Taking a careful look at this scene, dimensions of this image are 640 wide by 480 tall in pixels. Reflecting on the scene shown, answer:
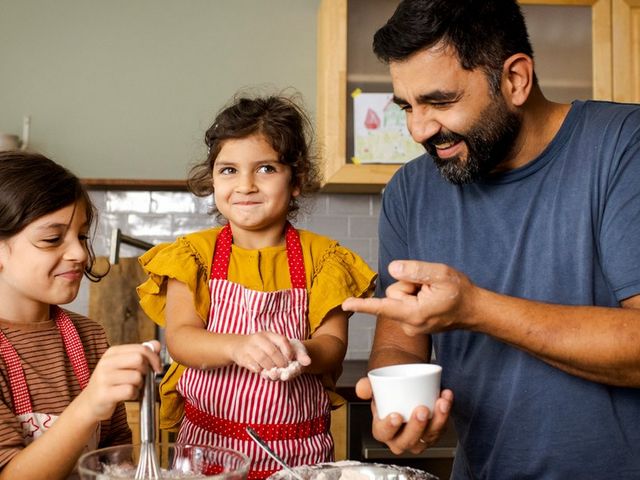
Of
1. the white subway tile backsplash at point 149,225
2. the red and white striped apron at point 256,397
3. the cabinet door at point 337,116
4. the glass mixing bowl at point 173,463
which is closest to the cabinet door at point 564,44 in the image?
the cabinet door at point 337,116

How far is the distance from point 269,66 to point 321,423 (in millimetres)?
2050

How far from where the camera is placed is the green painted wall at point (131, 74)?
325 cm

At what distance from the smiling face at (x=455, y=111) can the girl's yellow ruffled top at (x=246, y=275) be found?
36 centimetres

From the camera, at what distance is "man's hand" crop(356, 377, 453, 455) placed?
119cm

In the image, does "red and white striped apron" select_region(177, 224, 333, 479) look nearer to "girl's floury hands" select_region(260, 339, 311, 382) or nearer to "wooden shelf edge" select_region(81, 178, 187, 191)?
"girl's floury hands" select_region(260, 339, 311, 382)

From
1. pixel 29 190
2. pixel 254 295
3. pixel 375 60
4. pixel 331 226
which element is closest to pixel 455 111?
pixel 254 295

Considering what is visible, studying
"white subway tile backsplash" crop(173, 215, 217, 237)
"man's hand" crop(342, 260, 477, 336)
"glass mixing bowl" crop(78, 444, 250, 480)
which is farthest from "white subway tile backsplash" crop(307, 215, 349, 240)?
"glass mixing bowl" crop(78, 444, 250, 480)

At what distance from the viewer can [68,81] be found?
327cm

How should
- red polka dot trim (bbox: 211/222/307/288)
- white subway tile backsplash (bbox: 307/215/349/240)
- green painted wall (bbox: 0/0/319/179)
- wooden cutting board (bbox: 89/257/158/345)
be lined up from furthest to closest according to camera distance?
white subway tile backsplash (bbox: 307/215/349/240) → green painted wall (bbox: 0/0/319/179) → wooden cutting board (bbox: 89/257/158/345) → red polka dot trim (bbox: 211/222/307/288)

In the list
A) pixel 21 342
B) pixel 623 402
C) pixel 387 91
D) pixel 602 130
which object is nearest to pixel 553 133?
pixel 602 130

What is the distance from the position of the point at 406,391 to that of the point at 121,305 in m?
2.06

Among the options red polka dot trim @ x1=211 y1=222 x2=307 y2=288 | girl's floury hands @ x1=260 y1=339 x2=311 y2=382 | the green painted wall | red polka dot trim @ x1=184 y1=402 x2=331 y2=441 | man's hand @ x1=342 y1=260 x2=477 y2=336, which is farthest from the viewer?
the green painted wall

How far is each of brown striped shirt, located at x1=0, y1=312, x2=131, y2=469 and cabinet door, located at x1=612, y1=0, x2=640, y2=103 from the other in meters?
2.40

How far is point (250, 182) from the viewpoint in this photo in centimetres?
165
